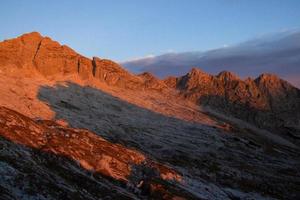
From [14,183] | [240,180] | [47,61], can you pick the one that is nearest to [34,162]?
[14,183]

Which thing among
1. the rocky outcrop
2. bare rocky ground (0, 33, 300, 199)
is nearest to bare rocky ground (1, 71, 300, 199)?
bare rocky ground (0, 33, 300, 199)

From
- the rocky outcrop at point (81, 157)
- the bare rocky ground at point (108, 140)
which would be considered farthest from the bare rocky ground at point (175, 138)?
the rocky outcrop at point (81, 157)

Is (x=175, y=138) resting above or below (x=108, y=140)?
below

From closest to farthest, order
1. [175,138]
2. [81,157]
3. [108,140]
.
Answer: [81,157]
[108,140]
[175,138]

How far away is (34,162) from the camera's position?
45.5m

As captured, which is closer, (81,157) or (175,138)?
(81,157)

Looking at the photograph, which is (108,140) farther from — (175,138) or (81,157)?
(81,157)

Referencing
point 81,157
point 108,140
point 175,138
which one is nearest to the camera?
point 81,157

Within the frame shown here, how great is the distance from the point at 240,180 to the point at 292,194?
8.94 m

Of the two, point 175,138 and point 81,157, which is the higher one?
point 81,157

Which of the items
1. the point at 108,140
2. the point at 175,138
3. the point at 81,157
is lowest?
the point at 175,138

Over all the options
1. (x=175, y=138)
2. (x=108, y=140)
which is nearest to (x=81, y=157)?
(x=108, y=140)

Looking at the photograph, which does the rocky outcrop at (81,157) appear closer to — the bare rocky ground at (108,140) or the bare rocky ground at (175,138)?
the bare rocky ground at (108,140)

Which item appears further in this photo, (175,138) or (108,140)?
(175,138)
